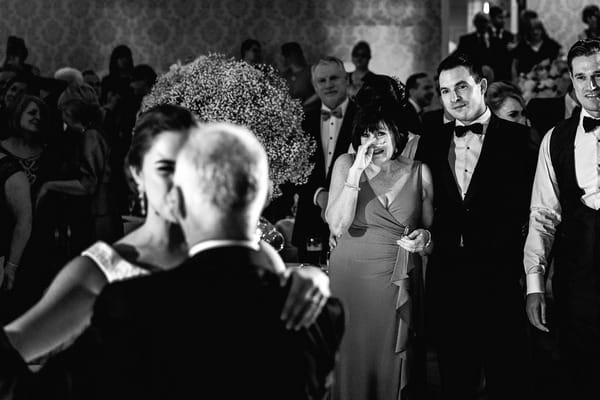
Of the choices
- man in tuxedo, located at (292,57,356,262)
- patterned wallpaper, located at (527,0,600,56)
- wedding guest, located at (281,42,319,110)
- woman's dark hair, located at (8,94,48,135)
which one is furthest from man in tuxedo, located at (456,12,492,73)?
woman's dark hair, located at (8,94,48,135)

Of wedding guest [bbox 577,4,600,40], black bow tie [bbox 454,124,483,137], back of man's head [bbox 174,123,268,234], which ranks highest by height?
wedding guest [bbox 577,4,600,40]

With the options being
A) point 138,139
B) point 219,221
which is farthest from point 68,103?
point 219,221

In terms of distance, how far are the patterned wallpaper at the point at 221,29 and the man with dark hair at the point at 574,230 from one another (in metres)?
7.06

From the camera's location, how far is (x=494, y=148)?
3.76 meters

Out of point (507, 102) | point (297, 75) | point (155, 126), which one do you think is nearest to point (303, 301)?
point (155, 126)

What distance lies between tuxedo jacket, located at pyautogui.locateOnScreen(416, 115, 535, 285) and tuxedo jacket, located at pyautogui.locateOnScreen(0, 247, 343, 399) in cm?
223

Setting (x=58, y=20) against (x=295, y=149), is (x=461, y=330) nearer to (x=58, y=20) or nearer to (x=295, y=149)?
(x=295, y=149)

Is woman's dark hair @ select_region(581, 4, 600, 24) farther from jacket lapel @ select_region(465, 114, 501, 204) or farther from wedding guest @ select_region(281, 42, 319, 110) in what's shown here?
jacket lapel @ select_region(465, 114, 501, 204)

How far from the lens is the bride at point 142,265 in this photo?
171 centimetres

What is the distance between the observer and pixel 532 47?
927cm

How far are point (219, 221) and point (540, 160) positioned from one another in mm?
2099

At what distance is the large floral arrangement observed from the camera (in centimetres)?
316

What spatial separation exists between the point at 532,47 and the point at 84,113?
16.7ft

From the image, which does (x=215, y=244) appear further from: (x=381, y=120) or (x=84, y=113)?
(x=84, y=113)
